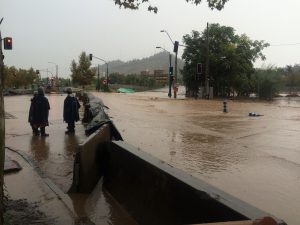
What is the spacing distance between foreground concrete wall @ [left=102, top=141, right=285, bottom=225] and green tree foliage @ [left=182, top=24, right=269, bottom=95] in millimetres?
44801

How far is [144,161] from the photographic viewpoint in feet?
20.6

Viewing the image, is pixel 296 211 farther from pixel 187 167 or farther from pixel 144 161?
pixel 187 167

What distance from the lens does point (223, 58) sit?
2036 inches

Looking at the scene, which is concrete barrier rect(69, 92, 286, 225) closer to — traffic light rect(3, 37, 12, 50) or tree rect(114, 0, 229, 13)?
tree rect(114, 0, 229, 13)

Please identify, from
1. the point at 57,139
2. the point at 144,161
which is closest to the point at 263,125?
the point at 57,139

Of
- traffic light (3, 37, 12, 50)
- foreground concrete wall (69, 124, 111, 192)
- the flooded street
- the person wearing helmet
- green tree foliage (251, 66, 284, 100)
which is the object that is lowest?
the flooded street

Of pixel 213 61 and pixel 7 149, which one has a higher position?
pixel 213 61

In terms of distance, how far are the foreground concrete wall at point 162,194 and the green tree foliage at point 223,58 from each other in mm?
44801

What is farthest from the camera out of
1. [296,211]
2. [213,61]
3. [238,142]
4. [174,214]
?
[213,61]

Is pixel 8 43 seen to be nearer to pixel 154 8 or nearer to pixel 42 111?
pixel 42 111

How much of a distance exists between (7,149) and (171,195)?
8.51 meters

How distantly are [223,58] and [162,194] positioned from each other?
47.4 m

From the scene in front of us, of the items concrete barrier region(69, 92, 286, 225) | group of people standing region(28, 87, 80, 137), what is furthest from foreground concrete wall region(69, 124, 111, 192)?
group of people standing region(28, 87, 80, 137)

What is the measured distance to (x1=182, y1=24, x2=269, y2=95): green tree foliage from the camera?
51.8 meters
